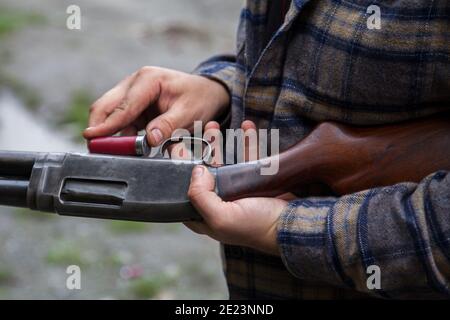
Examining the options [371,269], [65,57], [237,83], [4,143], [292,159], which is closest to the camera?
[371,269]

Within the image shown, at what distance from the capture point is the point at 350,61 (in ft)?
4.07

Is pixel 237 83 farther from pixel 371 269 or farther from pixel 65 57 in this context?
pixel 65 57

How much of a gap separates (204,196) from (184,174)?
0.27 ft

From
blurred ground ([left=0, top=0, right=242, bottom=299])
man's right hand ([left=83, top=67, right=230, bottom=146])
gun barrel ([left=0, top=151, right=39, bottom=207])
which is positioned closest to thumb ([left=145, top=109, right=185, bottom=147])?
man's right hand ([left=83, top=67, right=230, bottom=146])

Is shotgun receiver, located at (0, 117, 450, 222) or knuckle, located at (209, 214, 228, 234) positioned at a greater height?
shotgun receiver, located at (0, 117, 450, 222)

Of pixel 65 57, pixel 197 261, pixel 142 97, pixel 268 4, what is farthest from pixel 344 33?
pixel 65 57

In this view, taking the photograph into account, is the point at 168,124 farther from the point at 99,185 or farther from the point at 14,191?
the point at 14,191

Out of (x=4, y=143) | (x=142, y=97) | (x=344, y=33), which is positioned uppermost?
(x=344, y=33)

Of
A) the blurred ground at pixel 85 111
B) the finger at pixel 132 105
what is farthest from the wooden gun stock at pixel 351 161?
the blurred ground at pixel 85 111

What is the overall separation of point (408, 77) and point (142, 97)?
1.90 feet

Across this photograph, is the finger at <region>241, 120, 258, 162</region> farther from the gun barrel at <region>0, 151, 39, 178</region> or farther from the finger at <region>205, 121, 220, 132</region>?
the gun barrel at <region>0, 151, 39, 178</region>

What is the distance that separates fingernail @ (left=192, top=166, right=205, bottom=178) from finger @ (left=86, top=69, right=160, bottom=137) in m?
0.26

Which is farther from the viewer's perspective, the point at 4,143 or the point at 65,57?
the point at 65,57

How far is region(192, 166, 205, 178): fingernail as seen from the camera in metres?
1.30
